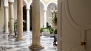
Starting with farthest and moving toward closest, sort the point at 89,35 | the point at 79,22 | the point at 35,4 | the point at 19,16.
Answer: the point at 19,16
the point at 35,4
the point at 79,22
the point at 89,35

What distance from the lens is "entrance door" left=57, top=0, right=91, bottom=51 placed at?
94.3 inches

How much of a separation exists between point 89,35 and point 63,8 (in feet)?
2.73

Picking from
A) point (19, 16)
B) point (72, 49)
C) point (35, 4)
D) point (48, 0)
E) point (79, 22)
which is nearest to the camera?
point (79, 22)

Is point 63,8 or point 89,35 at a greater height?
point 63,8

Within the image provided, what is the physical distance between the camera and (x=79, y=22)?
254cm

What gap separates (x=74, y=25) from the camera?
2633mm

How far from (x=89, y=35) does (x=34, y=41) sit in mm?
5187

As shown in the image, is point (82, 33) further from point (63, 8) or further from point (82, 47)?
point (63, 8)

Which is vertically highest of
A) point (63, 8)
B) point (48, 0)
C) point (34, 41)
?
point (48, 0)

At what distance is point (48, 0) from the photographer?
68.2 feet

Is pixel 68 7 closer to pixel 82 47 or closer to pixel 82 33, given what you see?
pixel 82 33

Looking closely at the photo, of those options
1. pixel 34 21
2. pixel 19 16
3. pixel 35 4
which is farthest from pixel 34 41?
pixel 19 16

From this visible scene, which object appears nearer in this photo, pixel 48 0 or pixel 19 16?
pixel 19 16

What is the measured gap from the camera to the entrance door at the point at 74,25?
2396mm
